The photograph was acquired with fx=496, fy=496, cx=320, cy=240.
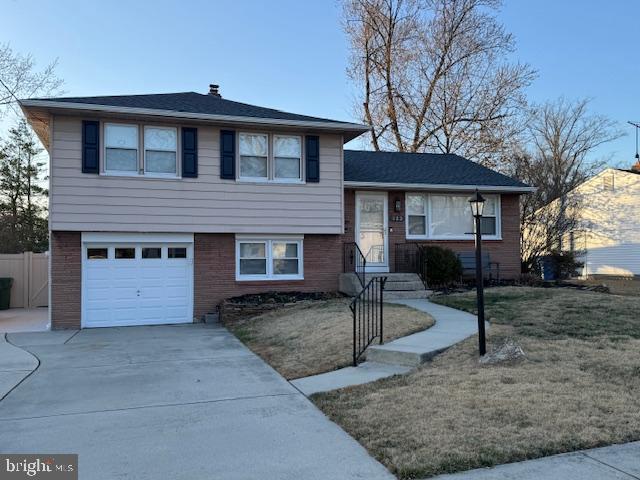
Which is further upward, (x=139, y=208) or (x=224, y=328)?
(x=139, y=208)

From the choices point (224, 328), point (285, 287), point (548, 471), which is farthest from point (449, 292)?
point (548, 471)

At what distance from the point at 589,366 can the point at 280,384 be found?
383 centimetres

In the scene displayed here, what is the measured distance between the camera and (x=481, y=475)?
3.54 metres

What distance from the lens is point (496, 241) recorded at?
1568 cm

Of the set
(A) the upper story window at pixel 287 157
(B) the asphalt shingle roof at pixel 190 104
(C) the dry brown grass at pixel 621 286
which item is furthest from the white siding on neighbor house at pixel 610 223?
(B) the asphalt shingle roof at pixel 190 104

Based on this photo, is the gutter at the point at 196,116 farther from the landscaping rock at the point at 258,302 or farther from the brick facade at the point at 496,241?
the landscaping rock at the point at 258,302

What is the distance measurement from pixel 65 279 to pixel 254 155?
557cm

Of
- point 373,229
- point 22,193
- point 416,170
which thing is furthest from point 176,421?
point 22,193

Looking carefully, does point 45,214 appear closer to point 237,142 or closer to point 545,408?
point 237,142

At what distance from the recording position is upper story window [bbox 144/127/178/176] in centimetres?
1238

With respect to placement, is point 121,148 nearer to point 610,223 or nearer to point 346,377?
point 346,377

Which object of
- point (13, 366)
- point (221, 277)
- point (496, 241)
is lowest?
point (13, 366)

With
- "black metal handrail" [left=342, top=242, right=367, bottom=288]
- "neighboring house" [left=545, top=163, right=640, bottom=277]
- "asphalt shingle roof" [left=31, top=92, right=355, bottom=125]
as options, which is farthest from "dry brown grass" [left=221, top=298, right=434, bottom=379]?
"neighboring house" [left=545, top=163, right=640, bottom=277]

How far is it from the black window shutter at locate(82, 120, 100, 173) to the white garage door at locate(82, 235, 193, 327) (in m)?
1.86
